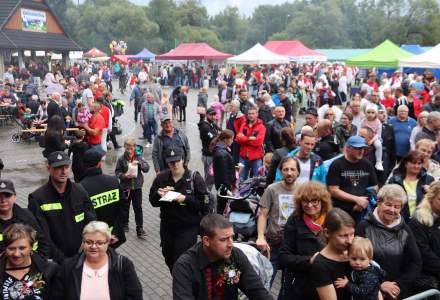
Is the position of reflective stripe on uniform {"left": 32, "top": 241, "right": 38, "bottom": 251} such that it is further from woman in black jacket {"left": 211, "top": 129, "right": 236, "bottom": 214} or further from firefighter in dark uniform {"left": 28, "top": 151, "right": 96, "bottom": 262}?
woman in black jacket {"left": 211, "top": 129, "right": 236, "bottom": 214}

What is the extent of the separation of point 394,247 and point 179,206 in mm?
2168

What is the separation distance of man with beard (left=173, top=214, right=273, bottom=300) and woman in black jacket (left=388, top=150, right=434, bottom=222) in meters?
2.59

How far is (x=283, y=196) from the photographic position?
15.9 ft

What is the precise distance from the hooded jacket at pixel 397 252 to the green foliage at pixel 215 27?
58630 mm

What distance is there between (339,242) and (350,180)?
198 centimetres

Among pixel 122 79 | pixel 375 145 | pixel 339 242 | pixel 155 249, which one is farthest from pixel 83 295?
pixel 122 79

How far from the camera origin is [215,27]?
108250 millimetres

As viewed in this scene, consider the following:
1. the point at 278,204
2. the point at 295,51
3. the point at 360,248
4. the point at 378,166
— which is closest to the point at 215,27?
the point at 295,51

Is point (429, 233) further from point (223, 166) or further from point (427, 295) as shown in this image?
point (223, 166)

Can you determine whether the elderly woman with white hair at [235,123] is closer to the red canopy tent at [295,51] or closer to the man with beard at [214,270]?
the man with beard at [214,270]

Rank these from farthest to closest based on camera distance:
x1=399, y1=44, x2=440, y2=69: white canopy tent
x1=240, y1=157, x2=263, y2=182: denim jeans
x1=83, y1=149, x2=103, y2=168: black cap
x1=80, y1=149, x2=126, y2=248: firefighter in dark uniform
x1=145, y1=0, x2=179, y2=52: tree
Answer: x1=145, y1=0, x2=179, y2=52: tree
x1=399, y1=44, x2=440, y2=69: white canopy tent
x1=240, y1=157, x2=263, y2=182: denim jeans
x1=83, y1=149, x2=103, y2=168: black cap
x1=80, y1=149, x2=126, y2=248: firefighter in dark uniform

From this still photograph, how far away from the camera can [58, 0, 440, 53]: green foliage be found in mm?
61312

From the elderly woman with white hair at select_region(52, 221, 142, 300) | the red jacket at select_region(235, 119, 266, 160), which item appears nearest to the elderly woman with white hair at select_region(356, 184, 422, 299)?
the elderly woman with white hair at select_region(52, 221, 142, 300)

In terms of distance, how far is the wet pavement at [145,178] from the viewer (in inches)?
249
